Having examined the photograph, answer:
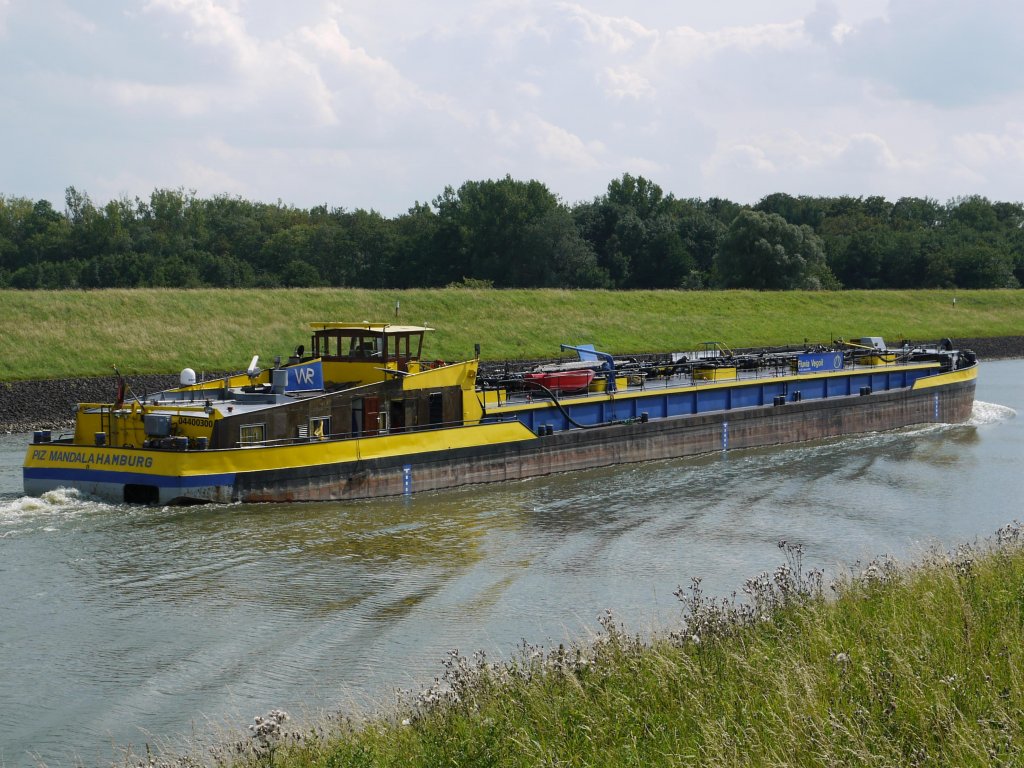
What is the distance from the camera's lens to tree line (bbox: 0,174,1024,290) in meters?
91.1

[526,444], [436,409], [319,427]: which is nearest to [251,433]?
[319,427]

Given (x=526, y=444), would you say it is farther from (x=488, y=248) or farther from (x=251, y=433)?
(x=488, y=248)

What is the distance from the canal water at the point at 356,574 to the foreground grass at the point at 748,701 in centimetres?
155

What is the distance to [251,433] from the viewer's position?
78.3 feet

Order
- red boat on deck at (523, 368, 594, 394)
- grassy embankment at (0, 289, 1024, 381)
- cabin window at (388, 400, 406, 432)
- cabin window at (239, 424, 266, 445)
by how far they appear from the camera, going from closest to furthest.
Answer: cabin window at (239, 424, 266, 445)
cabin window at (388, 400, 406, 432)
red boat on deck at (523, 368, 594, 394)
grassy embankment at (0, 289, 1024, 381)

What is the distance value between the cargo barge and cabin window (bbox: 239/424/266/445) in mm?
31

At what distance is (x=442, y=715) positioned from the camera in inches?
392

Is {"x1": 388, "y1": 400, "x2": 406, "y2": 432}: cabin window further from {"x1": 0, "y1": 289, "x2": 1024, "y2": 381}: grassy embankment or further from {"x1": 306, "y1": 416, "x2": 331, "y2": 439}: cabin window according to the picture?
{"x1": 0, "y1": 289, "x2": 1024, "y2": 381}: grassy embankment

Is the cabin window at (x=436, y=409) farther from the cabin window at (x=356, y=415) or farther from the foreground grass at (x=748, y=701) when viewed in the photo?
the foreground grass at (x=748, y=701)

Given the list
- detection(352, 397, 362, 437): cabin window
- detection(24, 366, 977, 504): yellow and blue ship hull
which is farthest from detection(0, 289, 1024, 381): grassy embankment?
detection(352, 397, 362, 437): cabin window

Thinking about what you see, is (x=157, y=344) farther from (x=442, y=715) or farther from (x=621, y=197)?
(x=621, y=197)

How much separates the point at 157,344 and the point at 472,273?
5228cm

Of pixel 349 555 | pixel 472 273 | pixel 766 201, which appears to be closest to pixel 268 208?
pixel 472 273

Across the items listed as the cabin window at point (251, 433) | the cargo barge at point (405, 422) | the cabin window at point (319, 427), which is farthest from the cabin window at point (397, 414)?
the cabin window at point (251, 433)
